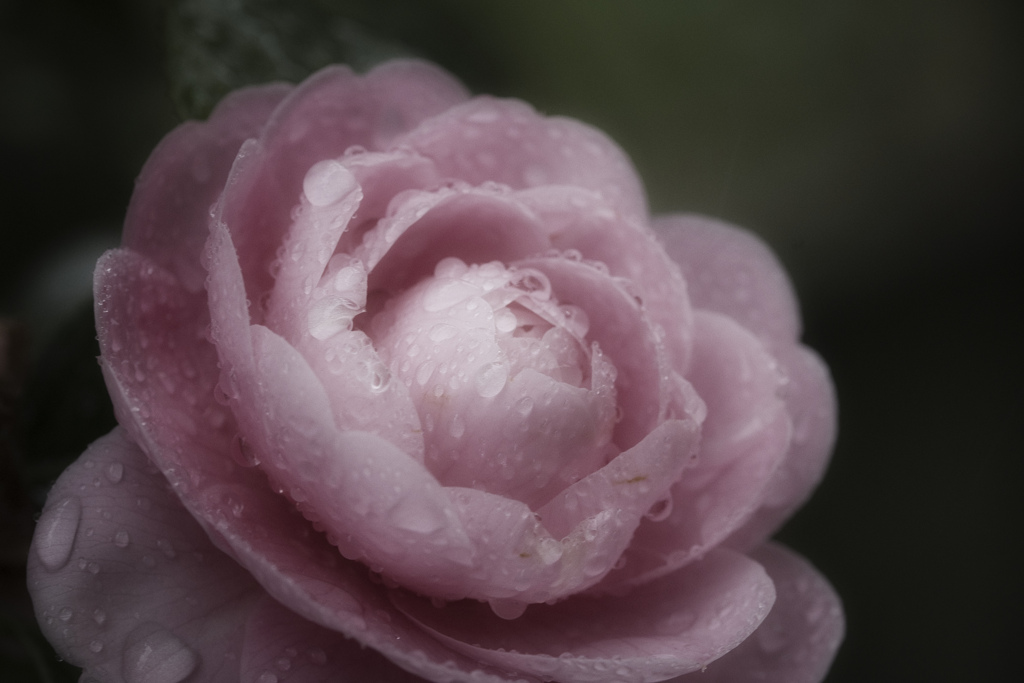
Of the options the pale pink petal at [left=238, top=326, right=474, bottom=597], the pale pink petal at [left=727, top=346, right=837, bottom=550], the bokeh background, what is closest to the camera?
the pale pink petal at [left=238, top=326, right=474, bottom=597]

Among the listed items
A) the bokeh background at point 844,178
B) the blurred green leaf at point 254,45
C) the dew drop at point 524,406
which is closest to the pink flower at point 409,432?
the dew drop at point 524,406

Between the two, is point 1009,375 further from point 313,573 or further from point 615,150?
point 313,573

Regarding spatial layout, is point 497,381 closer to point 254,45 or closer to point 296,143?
point 296,143

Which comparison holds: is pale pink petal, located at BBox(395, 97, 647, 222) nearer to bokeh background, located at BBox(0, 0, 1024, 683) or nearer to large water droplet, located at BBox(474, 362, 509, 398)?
large water droplet, located at BBox(474, 362, 509, 398)

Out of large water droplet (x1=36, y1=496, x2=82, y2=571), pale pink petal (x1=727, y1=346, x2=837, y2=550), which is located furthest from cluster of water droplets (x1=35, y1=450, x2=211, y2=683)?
pale pink petal (x1=727, y1=346, x2=837, y2=550)

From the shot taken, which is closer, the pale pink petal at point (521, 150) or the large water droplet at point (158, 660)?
the large water droplet at point (158, 660)

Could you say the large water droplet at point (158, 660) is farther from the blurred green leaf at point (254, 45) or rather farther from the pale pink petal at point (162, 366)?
the blurred green leaf at point (254, 45)

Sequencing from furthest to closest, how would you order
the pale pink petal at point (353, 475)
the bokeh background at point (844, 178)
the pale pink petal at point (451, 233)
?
the bokeh background at point (844, 178) < the pale pink petal at point (451, 233) < the pale pink petal at point (353, 475)
